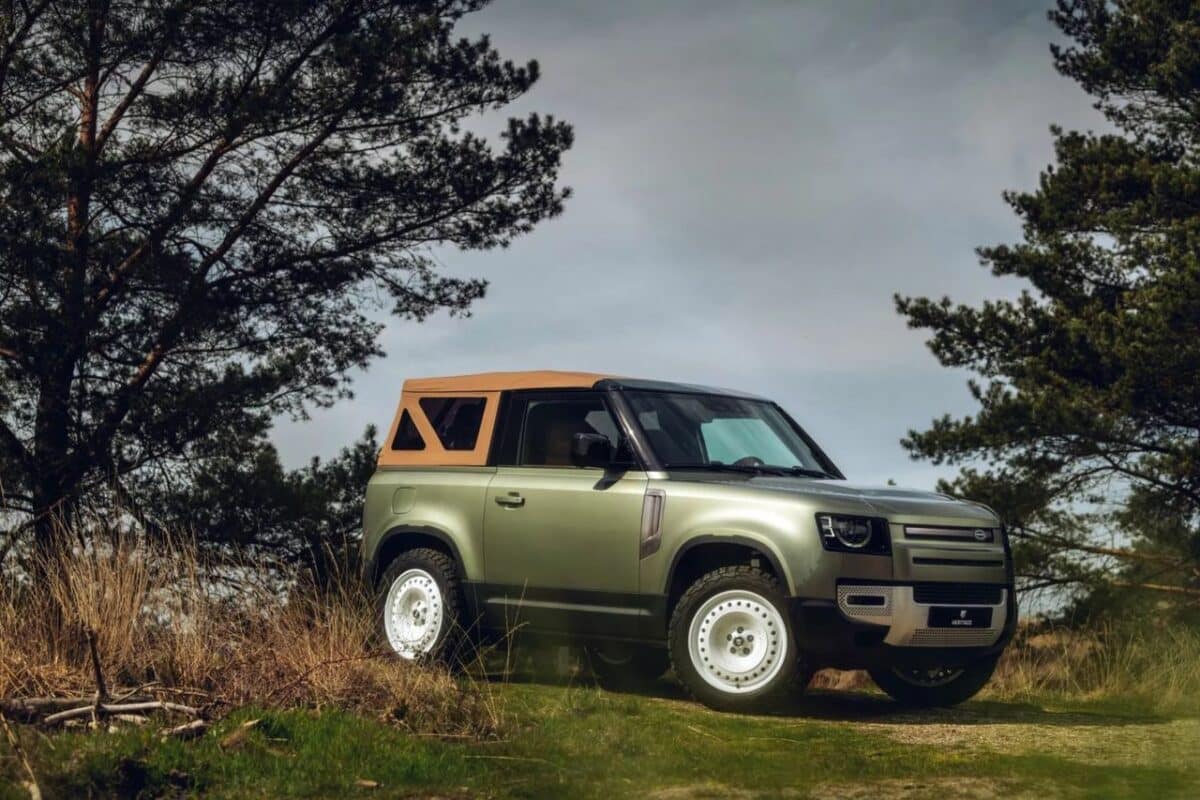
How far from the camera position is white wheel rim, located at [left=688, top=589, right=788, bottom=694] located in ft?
32.3

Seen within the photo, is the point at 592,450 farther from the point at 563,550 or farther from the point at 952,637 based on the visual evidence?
the point at 952,637

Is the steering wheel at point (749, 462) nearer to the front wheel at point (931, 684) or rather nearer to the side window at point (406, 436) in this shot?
the front wheel at point (931, 684)

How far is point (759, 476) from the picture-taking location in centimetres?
1086

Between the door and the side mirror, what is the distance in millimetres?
78

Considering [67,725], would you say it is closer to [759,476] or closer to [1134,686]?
[759,476]

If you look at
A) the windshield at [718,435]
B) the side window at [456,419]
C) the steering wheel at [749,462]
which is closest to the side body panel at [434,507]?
the side window at [456,419]

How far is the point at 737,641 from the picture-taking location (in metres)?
9.99

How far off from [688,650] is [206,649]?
320 centimetres

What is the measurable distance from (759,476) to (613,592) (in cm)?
133

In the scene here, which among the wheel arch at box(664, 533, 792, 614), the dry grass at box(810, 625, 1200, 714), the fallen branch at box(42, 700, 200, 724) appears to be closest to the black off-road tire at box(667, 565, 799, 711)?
the wheel arch at box(664, 533, 792, 614)

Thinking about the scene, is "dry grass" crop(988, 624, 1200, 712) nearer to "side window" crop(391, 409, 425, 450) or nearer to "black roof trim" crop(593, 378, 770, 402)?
"black roof trim" crop(593, 378, 770, 402)

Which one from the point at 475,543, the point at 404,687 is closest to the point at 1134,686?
the point at 475,543

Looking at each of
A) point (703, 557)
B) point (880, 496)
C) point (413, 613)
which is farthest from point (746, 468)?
point (413, 613)

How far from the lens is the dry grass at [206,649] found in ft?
30.5
